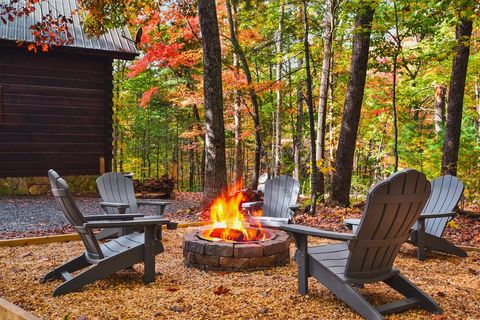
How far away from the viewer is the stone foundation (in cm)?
993

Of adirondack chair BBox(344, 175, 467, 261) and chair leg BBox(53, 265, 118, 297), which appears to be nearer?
chair leg BBox(53, 265, 118, 297)

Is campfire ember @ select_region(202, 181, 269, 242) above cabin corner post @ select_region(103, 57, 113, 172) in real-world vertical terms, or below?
below

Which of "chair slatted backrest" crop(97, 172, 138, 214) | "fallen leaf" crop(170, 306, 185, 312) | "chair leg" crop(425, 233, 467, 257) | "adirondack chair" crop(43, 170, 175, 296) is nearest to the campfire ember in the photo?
"adirondack chair" crop(43, 170, 175, 296)

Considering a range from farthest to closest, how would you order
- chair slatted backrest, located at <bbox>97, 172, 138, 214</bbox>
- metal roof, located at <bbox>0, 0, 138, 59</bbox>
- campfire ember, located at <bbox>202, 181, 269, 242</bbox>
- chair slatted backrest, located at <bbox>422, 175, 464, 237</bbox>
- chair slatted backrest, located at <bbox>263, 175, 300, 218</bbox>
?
1. metal roof, located at <bbox>0, 0, 138, 59</bbox>
2. chair slatted backrest, located at <bbox>263, 175, 300, 218</bbox>
3. chair slatted backrest, located at <bbox>97, 172, 138, 214</bbox>
4. chair slatted backrest, located at <bbox>422, 175, 464, 237</bbox>
5. campfire ember, located at <bbox>202, 181, 269, 242</bbox>

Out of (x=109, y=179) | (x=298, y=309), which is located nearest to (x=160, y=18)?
(x=109, y=179)

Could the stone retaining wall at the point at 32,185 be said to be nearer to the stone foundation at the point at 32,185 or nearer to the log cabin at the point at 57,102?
the stone foundation at the point at 32,185

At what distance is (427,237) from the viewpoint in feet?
15.0

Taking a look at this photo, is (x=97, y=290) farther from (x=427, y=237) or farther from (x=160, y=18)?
(x=160, y=18)

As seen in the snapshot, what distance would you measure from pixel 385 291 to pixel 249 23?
12.2m

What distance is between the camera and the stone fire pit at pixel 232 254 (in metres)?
3.92

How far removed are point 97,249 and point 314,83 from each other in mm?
13791

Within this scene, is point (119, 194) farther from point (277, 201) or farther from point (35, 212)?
point (35, 212)

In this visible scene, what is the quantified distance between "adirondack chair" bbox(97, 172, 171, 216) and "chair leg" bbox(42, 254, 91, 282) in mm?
1514

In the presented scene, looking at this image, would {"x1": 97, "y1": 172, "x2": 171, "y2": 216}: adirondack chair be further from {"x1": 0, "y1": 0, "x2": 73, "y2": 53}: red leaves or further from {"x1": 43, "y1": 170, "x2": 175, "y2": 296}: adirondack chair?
{"x1": 0, "y1": 0, "x2": 73, "y2": 53}: red leaves
